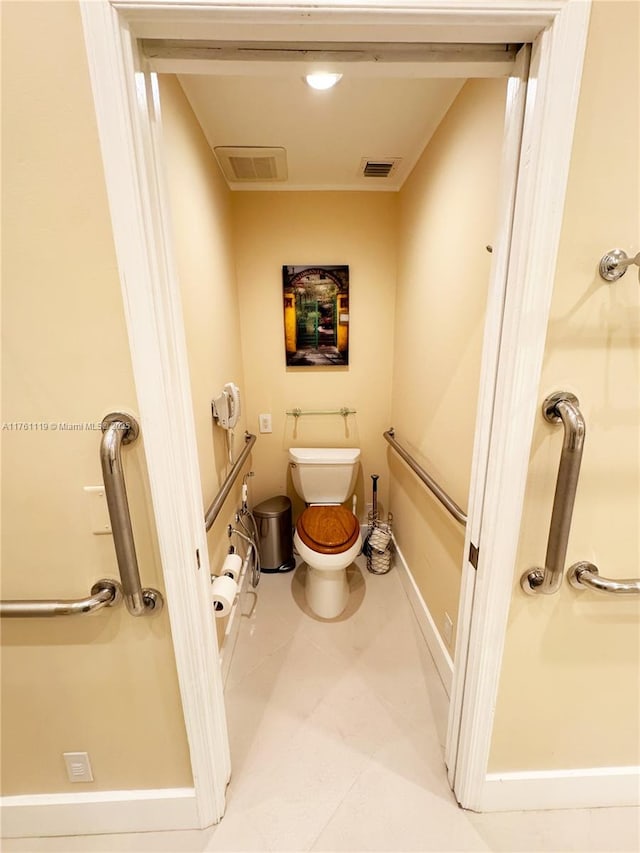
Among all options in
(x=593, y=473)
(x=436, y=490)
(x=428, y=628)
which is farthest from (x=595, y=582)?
(x=428, y=628)

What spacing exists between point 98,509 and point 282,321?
1.66 m

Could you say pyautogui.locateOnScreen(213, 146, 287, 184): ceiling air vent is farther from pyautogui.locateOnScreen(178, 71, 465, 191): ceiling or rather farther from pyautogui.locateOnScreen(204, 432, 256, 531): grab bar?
pyautogui.locateOnScreen(204, 432, 256, 531): grab bar

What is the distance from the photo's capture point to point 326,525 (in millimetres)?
1856

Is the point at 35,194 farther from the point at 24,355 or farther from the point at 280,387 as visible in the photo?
the point at 280,387

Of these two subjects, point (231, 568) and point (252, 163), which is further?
point (252, 163)

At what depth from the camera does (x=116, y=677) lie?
0.93m

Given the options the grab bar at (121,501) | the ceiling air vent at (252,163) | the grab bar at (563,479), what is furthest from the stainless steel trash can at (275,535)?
the ceiling air vent at (252,163)

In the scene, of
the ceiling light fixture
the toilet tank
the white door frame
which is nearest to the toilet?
the toilet tank

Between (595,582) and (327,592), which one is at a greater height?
(595,582)

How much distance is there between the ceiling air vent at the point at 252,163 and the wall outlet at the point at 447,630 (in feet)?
7.47

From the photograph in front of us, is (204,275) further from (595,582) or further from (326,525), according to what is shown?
(595,582)

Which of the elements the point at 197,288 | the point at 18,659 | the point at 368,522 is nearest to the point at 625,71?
the point at 197,288

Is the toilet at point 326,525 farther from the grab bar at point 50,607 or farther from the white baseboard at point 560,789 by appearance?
the grab bar at point 50,607

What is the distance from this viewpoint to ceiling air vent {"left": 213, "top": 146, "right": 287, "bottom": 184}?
1657mm
